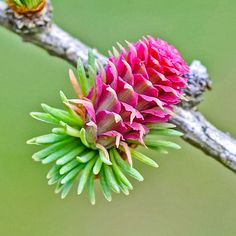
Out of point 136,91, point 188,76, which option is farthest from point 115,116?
point 188,76

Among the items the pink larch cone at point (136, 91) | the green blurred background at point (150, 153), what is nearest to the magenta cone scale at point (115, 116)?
the pink larch cone at point (136, 91)

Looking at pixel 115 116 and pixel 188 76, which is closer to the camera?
pixel 115 116

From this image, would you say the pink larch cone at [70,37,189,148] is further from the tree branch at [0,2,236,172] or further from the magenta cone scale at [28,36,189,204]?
the tree branch at [0,2,236,172]

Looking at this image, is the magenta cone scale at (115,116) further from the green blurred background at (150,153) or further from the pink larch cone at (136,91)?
the green blurred background at (150,153)

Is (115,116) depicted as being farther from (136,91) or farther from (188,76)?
(188,76)

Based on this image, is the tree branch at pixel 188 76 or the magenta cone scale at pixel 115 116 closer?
→ the magenta cone scale at pixel 115 116

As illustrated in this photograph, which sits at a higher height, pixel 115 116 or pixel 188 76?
pixel 188 76

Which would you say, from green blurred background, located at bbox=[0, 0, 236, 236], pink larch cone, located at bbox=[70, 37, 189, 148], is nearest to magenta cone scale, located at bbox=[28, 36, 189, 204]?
pink larch cone, located at bbox=[70, 37, 189, 148]
